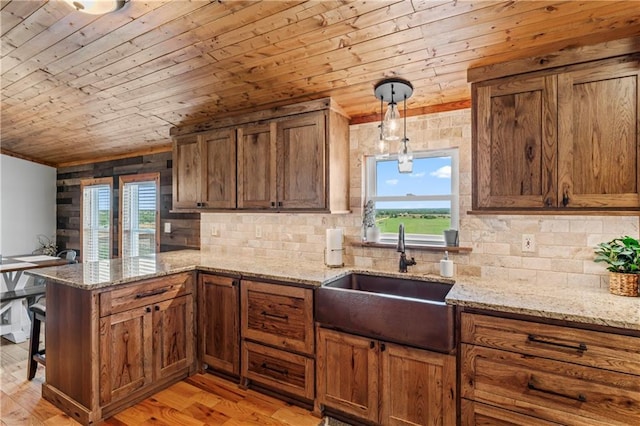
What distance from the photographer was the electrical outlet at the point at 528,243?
218 centimetres

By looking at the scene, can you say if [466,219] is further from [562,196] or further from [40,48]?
Result: [40,48]

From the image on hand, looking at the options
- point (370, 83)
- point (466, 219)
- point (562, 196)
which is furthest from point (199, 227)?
point (562, 196)

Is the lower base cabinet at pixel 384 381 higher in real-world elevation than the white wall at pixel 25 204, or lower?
lower

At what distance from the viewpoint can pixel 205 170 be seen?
126 inches

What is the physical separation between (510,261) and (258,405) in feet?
6.53

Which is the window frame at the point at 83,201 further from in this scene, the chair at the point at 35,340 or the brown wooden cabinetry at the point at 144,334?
the brown wooden cabinetry at the point at 144,334

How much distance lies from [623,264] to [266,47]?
240 cm

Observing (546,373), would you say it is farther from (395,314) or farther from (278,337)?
(278,337)

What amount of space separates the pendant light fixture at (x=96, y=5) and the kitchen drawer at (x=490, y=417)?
112 inches

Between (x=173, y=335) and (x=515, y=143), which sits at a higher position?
(x=515, y=143)

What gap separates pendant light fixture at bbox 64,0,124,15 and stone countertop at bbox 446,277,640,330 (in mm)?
2440

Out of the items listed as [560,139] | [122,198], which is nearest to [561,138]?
[560,139]

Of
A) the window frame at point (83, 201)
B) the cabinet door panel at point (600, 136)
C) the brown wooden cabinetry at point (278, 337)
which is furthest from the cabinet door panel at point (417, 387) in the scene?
the window frame at point (83, 201)

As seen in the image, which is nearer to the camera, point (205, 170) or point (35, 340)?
point (35, 340)
